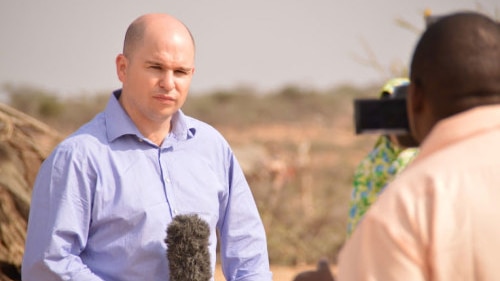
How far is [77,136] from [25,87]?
117 feet

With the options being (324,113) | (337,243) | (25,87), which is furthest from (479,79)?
(324,113)

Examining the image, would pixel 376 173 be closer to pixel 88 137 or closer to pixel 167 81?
pixel 167 81

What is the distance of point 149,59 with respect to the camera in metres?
4.60

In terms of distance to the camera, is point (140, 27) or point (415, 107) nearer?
point (415, 107)

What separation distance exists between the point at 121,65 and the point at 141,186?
0.56 metres

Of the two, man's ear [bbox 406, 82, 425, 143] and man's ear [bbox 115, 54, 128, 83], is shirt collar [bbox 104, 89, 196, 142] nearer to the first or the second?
man's ear [bbox 115, 54, 128, 83]

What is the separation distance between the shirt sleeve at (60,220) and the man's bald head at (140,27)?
0.53 meters

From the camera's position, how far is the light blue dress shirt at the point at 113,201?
4383mm

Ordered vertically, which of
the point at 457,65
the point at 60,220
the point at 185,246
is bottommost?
the point at 185,246

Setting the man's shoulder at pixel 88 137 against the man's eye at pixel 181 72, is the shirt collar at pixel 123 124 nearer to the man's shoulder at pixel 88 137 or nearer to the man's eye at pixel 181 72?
the man's shoulder at pixel 88 137

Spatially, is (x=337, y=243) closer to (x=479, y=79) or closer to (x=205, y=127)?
(x=205, y=127)

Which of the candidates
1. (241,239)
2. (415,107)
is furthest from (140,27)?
(415,107)

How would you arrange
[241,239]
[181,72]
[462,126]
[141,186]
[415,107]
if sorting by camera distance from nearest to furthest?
[462,126] → [415,107] → [141,186] → [181,72] → [241,239]

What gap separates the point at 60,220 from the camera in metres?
4.37
